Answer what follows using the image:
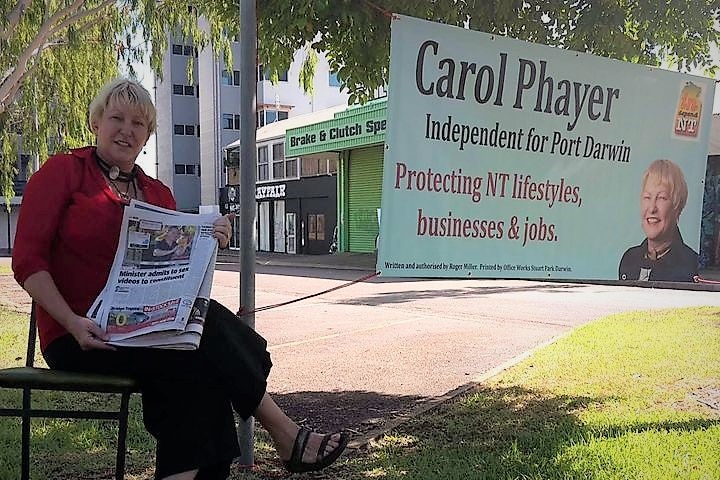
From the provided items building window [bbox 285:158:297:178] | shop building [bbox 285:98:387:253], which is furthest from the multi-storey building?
shop building [bbox 285:98:387:253]

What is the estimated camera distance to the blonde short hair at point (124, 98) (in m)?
2.82

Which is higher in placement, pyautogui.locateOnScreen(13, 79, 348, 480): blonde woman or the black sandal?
pyautogui.locateOnScreen(13, 79, 348, 480): blonde woman

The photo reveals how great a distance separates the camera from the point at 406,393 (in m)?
5.25

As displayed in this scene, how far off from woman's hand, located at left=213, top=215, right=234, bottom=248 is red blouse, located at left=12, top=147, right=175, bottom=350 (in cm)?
37

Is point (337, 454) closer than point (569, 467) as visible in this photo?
Yes

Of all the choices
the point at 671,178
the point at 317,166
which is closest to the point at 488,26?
the point at 671,178

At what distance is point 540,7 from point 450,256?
1895mm

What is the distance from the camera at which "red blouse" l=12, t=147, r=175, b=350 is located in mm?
2555

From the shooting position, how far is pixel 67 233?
262 cm

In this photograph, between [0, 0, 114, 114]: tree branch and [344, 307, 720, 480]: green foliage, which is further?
[0, 0, 114, 114]: tree branch

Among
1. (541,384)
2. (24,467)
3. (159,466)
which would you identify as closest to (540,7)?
(541,384)

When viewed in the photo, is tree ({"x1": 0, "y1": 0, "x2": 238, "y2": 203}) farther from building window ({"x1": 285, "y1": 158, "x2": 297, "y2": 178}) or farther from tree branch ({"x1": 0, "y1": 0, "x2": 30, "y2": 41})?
building window ({"x1": 285, "y1": 158, "x2": 297, "y2": 178})

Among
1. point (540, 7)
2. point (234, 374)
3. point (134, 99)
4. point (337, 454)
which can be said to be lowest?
point (337, 454)

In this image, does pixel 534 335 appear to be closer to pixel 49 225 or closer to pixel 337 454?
pixel 337 454
